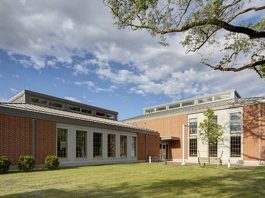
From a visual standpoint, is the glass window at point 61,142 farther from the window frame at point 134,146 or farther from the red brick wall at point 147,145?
the red brick wall at point 147,145

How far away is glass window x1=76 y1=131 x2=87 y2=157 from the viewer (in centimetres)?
3033

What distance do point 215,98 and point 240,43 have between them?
117 feet

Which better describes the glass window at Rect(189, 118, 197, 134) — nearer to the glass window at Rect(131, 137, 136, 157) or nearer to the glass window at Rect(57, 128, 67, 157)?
the glass window at Rect(131, 137, 136, 157)

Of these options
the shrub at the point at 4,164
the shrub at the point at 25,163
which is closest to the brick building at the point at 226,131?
the shrub at the point at 25,163

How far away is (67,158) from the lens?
94.1ft

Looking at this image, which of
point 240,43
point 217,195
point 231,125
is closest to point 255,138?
point 231,125

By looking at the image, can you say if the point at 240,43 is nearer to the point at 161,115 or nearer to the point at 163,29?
the point at 163,29

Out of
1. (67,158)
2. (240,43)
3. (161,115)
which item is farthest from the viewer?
(161,115)

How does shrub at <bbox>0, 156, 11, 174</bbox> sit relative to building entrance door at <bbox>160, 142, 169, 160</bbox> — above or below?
above

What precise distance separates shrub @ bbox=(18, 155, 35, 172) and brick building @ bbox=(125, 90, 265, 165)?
57.1 feet

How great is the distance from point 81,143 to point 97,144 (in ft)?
8.80

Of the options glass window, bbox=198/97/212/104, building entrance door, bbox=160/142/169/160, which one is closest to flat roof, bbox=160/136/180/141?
building entrance door, bbox=160/142/169/160

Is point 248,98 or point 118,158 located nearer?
point 118,158

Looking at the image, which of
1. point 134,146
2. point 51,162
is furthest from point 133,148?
point 51,162
